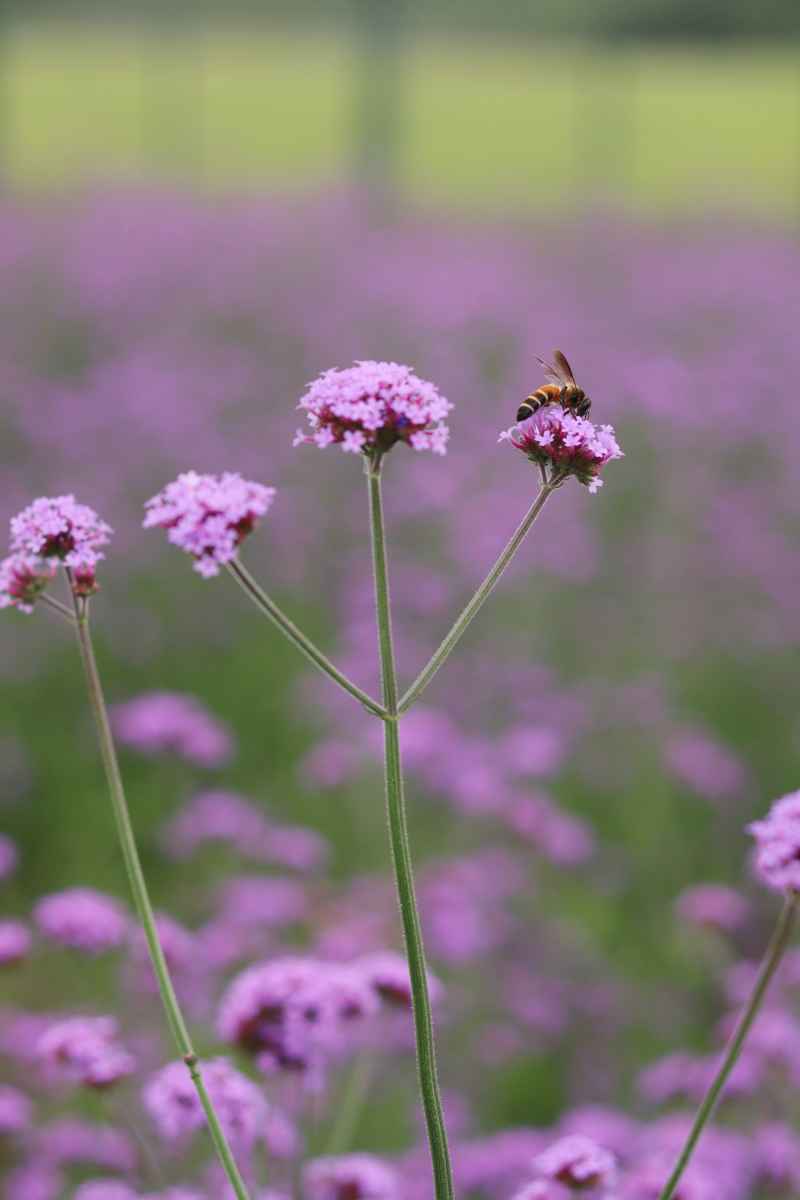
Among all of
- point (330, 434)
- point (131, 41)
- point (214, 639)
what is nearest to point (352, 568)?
point (214, 639)

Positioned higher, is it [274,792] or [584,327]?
[584,327]

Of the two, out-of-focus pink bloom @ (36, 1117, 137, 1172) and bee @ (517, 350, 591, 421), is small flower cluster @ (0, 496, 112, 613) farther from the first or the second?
out-of-focus pink bloom @ (36, 1117, 137, 1172)

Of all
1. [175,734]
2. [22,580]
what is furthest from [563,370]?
[175,734]

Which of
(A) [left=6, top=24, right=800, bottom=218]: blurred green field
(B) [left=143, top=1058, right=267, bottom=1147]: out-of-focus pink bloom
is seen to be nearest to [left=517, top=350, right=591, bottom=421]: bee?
(B) [left=143, top=1058, right=267, bottom=1147]: out-of-focus pink bloom

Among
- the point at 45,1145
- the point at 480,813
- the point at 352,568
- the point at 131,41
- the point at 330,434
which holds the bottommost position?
the point at 330,434

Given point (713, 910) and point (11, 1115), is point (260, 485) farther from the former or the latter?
point (713, 910)

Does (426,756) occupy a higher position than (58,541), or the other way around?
(426,756)

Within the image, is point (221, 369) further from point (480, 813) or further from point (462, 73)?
point (462, 73)
